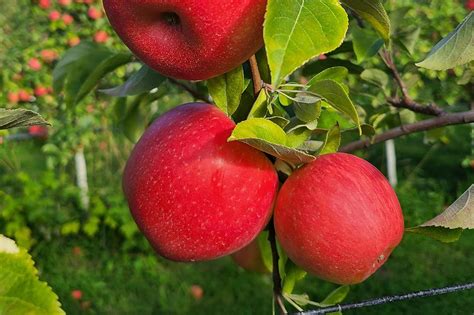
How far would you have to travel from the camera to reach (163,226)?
25.6 inches

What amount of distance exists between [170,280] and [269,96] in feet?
8.31

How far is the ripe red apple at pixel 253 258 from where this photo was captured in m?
0.98

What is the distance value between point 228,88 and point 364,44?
1.26 ft

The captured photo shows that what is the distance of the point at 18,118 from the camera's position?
47 cm

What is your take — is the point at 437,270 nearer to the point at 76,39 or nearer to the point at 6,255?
the point at 76,39

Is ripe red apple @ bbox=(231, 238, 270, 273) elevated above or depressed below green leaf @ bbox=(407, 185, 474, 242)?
below

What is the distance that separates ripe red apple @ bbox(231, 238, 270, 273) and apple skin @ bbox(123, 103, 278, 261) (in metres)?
0.31

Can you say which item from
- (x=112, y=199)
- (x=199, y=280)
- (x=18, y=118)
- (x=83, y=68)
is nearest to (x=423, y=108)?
(x=83, y=68)

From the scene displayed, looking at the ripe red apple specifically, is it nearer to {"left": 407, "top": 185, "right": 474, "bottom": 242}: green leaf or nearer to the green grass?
{"left": 407, "top": 185, "right": 474, "bottom": 242}: green leaf

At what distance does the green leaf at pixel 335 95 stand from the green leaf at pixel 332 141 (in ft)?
0.21

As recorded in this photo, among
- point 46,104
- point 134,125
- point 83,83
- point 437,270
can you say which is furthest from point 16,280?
point 46,104

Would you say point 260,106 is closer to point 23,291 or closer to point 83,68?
point 23,291

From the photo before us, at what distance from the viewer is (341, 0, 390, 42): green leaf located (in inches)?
23.6

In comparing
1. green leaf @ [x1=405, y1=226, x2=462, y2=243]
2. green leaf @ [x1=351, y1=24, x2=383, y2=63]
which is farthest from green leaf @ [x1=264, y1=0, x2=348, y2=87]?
green leaf @ [x1=351, y1=24, x2=383, y2=63]
